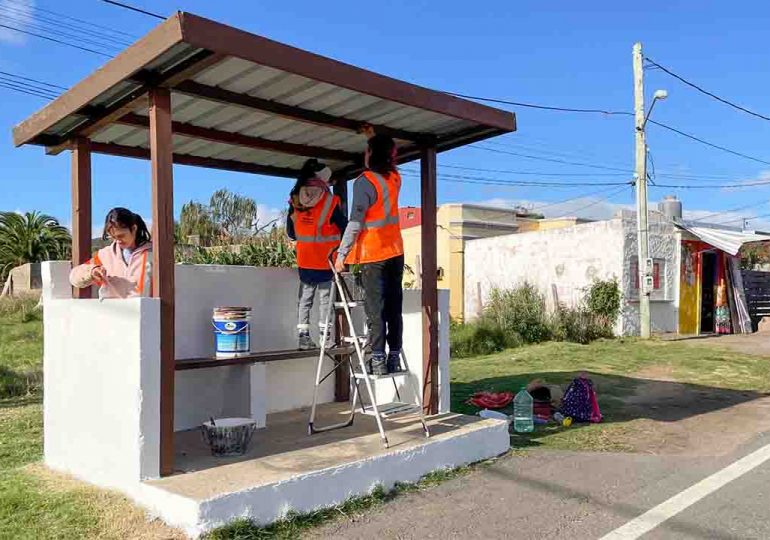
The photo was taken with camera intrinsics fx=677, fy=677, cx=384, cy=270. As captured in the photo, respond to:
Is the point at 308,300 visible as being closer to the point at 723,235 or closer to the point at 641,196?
the point at 641,196

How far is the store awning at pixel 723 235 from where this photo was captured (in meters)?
19.5

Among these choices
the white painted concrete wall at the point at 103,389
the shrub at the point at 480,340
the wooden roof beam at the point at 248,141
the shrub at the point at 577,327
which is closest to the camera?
the white painted concrete wall at the point at 103,389

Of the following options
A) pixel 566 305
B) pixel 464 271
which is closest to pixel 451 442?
pixel 566 305

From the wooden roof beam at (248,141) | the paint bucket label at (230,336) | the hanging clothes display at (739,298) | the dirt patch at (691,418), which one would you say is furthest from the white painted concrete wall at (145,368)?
the hanging clothes display at (739,298)

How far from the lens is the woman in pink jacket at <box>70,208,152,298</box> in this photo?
207 inches

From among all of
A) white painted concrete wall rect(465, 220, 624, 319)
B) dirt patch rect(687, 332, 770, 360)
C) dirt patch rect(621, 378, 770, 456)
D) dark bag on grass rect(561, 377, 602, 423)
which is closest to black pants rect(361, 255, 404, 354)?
dirt patch rect(621, 378, 770, 456)

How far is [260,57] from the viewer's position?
4.49 metres

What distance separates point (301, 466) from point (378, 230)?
205cm

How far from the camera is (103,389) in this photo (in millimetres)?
4781

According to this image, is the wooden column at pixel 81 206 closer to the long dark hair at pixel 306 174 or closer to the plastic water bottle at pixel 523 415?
the long dark hair at pixel 306 174

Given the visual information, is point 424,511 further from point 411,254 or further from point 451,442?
point 411,254

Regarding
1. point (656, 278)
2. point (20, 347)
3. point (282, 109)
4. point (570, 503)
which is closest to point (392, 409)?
point (570, 503)

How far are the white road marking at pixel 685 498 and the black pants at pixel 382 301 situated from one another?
7.57 feet

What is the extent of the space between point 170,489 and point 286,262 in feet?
32.3
